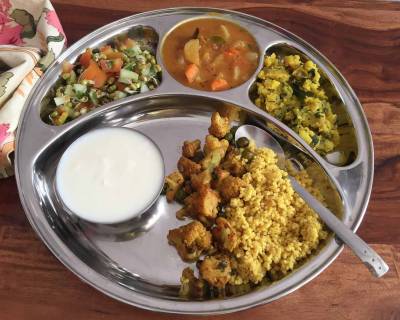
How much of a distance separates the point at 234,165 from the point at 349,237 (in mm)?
552

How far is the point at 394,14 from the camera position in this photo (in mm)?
2729

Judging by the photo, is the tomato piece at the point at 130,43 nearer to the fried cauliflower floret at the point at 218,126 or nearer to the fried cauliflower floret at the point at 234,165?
the fried cauliflower floret at the point at 218,126

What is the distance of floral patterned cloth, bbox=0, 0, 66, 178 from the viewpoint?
2035mm

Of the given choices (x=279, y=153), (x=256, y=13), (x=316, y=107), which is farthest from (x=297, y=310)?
(x=256, y=13)

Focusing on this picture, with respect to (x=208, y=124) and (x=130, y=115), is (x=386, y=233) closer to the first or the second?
(x=208, y=124)

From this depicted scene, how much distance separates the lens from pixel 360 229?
2.02m

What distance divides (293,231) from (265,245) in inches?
5.6

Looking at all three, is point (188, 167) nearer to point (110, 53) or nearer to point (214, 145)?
point (214, 145)

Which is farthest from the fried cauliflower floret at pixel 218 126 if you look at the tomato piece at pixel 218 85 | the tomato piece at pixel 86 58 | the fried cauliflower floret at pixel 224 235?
the tomato piece at pixel 86 58

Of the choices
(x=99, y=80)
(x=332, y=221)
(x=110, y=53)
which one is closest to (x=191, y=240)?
(x=332, y=221)

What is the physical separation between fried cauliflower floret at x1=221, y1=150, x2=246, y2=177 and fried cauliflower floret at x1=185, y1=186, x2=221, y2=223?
0.14 metres

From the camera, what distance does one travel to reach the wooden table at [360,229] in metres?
1.80

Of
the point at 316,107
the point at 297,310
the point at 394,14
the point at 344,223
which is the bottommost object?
the point at 297,310

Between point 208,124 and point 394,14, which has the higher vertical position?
point 394,14
